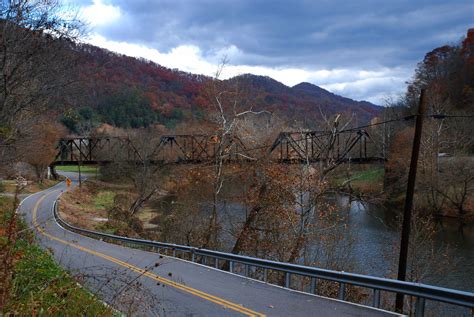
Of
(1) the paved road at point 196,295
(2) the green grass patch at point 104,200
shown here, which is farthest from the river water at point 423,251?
(2) the green grass patch at point 104,200

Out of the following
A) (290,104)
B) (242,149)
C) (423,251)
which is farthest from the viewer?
(290,104)

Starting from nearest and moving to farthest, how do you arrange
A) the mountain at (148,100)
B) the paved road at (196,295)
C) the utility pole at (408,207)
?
the paved road at (196,295) < the utility pole at (408,207) < the mountain at (148,100)

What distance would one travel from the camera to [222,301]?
10.1 meters

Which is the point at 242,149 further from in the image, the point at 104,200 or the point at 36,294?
the point at 104,200

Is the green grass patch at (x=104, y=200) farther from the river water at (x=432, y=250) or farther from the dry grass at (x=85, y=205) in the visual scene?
the river water at (x=432, y=250)

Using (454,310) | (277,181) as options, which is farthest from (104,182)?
(454,310)

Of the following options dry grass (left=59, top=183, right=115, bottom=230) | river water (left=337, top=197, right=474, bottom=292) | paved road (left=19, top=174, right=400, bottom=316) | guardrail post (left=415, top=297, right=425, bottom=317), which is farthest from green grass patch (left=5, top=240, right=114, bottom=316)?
dry grass (left=59, top=183, right=115, bottom=230)

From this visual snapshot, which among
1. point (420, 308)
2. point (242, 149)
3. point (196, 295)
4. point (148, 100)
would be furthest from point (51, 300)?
point (148, 100)

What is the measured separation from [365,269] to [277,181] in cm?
657

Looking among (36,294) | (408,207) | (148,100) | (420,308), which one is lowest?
(420,308)

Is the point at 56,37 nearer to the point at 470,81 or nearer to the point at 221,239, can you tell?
Answer: the point at 221,239

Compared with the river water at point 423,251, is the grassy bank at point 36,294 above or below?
above

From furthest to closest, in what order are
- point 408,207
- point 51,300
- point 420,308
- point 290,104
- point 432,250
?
point 290,104
point 432,250
point 408,207
point 420,308
point 51,300

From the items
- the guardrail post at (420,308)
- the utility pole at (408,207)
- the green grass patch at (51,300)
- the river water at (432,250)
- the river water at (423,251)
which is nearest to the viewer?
the green grass patch at (51,300)
